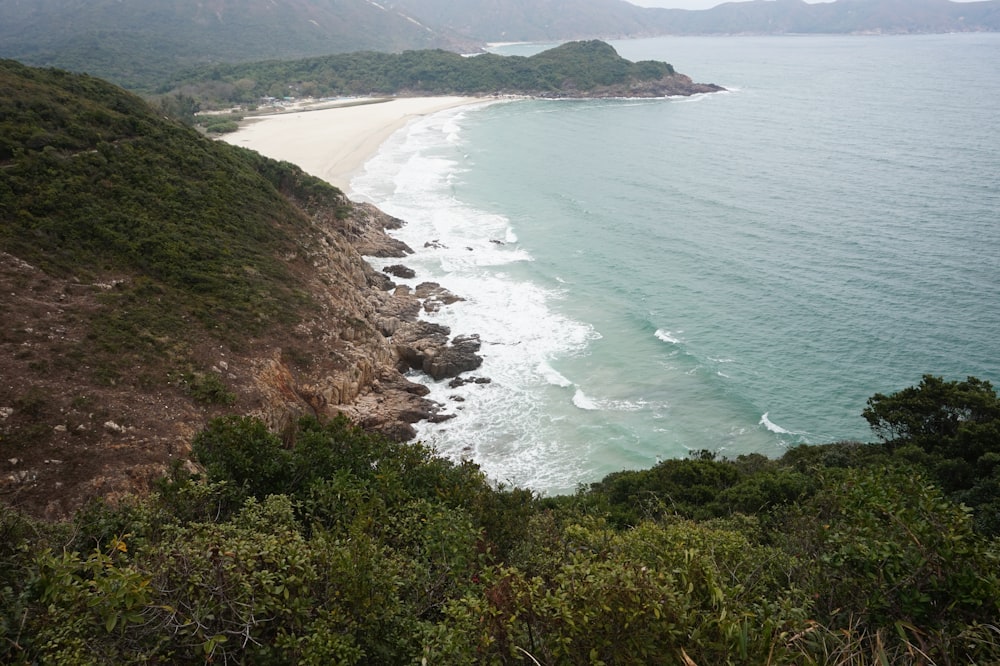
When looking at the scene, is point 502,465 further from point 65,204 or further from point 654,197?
point 654,197

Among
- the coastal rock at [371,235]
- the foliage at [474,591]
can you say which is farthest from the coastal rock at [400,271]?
the foliage at [474,591]

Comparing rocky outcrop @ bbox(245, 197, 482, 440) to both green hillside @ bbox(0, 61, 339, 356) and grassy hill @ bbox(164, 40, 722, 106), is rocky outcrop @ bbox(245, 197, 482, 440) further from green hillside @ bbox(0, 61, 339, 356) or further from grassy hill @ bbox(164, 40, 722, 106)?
grassy hill @ bbox(164, 40, 722, 106)

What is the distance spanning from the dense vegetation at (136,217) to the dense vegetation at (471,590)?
14.8 meters

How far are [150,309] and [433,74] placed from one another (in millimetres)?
138433

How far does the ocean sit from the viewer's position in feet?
90.3

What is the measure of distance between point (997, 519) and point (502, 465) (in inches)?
629

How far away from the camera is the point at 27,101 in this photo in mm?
29734

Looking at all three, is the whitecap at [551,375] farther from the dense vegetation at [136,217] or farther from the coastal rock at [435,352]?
the dense vegetation at [136,217]

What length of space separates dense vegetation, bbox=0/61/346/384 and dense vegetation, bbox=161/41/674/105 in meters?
105

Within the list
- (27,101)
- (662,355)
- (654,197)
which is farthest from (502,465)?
(654,197)

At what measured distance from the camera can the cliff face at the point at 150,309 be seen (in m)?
17.5

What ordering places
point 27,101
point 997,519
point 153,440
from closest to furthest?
point 997,519, point 153,440, point 27,101

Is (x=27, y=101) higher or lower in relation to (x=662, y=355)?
higher

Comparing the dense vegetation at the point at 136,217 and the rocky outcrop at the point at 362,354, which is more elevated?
the dense vegetation at the point at 136,217
